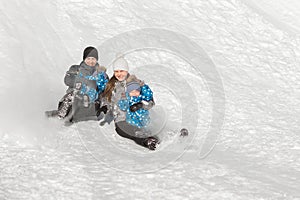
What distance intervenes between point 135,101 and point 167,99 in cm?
289

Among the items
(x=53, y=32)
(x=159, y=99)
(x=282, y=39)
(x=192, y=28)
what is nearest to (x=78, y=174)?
(x=159, y=99)

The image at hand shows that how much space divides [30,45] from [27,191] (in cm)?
587

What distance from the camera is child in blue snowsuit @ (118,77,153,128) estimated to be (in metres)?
7.88

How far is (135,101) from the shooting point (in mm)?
7938

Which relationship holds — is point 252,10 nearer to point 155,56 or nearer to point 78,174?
point 155,56

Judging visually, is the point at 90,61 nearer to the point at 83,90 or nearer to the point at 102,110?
the point at 83,90

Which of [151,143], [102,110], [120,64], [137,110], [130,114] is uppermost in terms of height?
[120,64]

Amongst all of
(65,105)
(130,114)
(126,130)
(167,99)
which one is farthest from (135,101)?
(167,99)

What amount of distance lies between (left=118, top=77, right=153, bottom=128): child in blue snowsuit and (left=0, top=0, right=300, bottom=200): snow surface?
447mm

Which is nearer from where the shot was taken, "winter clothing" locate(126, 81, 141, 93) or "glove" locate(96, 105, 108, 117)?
"winter clothing" locate(126, 81, 141, 93)

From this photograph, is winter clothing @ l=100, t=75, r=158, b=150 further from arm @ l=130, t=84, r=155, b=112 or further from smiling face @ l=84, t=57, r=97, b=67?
smiling face @ l=84, t=57, r=97, b=67

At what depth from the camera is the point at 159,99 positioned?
1066 cm

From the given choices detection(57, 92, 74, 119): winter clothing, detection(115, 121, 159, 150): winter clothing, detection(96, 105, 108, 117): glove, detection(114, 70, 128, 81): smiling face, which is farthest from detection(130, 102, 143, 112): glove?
detection(57, 92, 74, 119): winter clothing

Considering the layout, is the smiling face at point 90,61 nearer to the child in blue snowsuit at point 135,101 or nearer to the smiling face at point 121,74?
the smiling face at point 121,74
